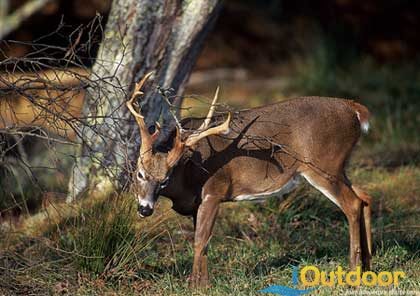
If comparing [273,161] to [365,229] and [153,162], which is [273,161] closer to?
[365,229]

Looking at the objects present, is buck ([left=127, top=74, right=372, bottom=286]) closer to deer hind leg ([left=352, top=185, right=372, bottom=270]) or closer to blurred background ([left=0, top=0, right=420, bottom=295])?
deer hind leg ([left=352, top=185, right=372, bottom=270])

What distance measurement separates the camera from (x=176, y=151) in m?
7.05

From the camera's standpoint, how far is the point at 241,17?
61.7 ft

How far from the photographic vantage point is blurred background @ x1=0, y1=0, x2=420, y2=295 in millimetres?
7457

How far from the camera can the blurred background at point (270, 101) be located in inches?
294

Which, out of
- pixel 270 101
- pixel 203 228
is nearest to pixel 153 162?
pixel 203 228

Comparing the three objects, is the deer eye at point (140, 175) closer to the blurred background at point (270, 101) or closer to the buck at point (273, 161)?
the buck at point (273, 161)

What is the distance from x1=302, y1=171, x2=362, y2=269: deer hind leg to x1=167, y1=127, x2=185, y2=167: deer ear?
1.00m

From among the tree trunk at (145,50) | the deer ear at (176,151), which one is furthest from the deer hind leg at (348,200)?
the tree trunk at (145,50)

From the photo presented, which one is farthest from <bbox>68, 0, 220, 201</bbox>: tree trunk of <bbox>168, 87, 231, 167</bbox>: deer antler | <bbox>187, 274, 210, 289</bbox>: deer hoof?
<bbox>187, 274, 210, 289</bbox>: deer hoof

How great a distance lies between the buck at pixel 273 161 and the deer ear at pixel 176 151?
0.65ft

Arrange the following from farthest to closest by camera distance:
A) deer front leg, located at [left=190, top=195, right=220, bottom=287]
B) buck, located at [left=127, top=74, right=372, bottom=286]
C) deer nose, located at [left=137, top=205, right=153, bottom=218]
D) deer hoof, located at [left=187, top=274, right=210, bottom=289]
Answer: buck, located at [left=127, top=74, right=372, bottom=286], deer front leg, located at [left=190, top=195, right=220, bottom=287], deer hoof, located at [left=187, top=274, right=210, bottom=289], deer nose, located at [left=137, top=205, right=153, bottom=218]

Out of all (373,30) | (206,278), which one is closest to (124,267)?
(206,278)

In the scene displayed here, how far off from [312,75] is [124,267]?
24.6 feet
